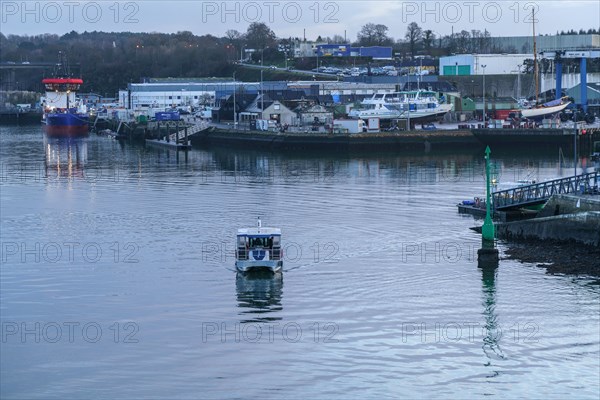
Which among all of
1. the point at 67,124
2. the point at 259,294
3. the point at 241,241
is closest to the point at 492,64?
the point at 67,124

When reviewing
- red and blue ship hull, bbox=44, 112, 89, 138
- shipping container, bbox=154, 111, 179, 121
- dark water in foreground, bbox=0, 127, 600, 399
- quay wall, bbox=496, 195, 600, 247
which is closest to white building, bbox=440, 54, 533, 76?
shipping container, bbox=154, 111, 179, 121

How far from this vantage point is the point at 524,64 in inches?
3420

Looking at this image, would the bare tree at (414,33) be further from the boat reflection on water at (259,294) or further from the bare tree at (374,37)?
the boat reflection on water at (259,294)

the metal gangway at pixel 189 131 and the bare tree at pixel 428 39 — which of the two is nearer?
the metal gangway at pixel 189 131

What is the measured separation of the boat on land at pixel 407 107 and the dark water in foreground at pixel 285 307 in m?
29.6

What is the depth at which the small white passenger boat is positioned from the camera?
25016 millimetres

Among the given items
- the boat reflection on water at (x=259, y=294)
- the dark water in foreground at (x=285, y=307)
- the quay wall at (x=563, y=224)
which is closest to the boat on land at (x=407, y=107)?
the dark water in foreground at (x=285, y=307)

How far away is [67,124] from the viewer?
90812mm

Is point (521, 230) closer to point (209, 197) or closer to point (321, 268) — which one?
point (321, 268)

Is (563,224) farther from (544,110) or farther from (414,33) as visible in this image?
(414,33)

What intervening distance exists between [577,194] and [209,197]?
47.5 feet

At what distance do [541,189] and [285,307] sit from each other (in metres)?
13.4

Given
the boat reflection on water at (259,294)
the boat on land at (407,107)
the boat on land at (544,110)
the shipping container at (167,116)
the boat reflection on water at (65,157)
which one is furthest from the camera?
the shipping container at (167,116)

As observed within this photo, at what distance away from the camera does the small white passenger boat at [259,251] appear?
82.1 feet
